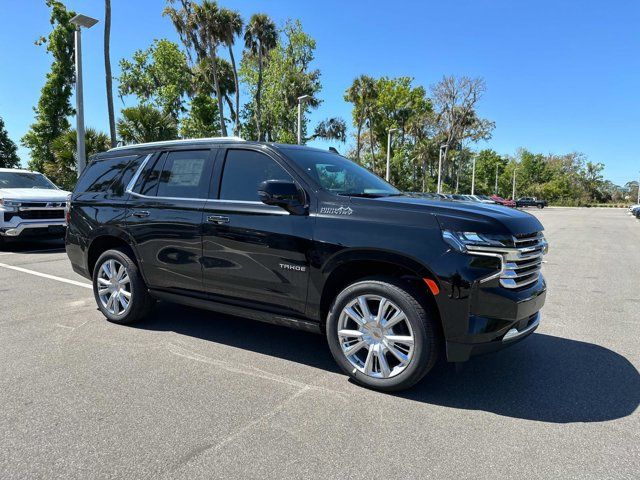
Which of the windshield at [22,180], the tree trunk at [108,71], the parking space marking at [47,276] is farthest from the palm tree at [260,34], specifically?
the parking space marking at [47,276]

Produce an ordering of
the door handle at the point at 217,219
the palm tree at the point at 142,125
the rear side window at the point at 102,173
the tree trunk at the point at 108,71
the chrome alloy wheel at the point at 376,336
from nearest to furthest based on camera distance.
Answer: the chrome alloy wheel at the point at 376,336
the door handle at the point at 217,219
the rear side window at the point at 102,173
the tree trunk at the point at 108,71
the palm tree at the point at 142,125

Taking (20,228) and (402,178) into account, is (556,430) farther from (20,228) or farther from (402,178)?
(402,178)

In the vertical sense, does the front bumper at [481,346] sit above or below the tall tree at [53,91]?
below

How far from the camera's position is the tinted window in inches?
175

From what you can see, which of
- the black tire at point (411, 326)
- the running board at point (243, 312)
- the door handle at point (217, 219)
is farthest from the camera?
the door handle at point (217, 219)

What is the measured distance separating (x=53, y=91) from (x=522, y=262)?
3183 cm

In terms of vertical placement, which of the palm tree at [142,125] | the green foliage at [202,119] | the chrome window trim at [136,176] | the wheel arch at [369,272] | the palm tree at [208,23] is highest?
the palm tree at [208,23]

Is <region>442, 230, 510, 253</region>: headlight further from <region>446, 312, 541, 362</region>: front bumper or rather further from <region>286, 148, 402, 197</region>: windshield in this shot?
<region>286, 148, 402, 197</region>: windshield

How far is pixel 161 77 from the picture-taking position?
44.3 metres

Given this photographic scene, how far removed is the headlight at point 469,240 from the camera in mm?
3174

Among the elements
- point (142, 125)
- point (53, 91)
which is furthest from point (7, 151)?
point (142, 125)

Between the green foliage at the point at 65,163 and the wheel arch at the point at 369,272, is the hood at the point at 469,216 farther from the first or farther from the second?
the green foliage at the point at 65,163

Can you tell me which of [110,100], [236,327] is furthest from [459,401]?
[110,100]

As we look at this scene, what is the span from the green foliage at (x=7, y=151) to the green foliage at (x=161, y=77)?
15008 millimetres
